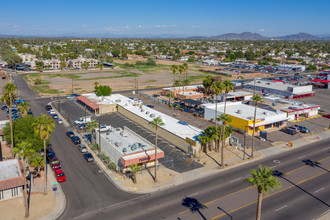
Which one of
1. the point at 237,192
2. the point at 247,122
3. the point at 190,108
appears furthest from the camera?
the point at 190,108

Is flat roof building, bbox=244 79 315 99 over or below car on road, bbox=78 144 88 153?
over

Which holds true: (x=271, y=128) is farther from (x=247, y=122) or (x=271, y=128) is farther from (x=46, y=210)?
(x=46, y=210)

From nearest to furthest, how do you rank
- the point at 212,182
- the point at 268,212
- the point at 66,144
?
the point at 268,212 → the point at 212,182 → the point at 66,144

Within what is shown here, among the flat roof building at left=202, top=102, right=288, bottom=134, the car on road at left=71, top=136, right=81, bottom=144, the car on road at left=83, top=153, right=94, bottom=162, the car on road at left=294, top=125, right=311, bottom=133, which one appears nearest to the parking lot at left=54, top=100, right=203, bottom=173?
the car on road at left=83, top=153, right=94, bottom=162

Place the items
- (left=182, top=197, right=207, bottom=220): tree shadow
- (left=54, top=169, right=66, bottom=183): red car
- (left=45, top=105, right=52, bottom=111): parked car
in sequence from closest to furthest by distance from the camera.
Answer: (left=182, top=197, right=207, bottom=220): tree shadow
(left=54, top=169, right=66, bottom=183): red car
(left=45, top=105, right=52, bottom=111): parked car

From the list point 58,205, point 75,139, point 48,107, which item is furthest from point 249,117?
point 48,107

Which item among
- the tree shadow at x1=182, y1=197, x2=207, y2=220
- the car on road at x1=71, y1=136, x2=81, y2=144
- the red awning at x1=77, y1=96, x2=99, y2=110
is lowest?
the tree shadow at x1=182, y1=197, x2=207, y2=220

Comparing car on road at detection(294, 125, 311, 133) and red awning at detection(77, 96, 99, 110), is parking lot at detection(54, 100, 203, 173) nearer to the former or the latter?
red awning at detection(77, 96, 99, 110)

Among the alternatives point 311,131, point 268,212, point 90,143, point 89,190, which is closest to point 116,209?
point 89,190
